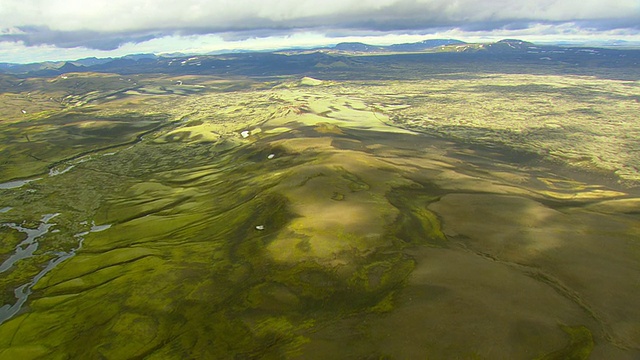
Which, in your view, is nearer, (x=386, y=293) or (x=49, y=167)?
(x=386, y=293)

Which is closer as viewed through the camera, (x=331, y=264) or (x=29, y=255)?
(x=331, y=264)

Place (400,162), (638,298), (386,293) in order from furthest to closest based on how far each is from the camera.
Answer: (400,162), (386,293), (638,298)

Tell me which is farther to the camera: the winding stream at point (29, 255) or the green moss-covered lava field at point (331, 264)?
the winding stream at point (29, 255)

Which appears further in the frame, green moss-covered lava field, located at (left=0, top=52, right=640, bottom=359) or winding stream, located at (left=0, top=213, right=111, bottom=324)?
winding stream, located at (left=0, top=213, right=111, bottom=324)

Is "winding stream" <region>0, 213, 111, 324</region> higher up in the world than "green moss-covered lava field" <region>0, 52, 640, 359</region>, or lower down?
lower down

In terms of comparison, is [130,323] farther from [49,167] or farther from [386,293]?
[49,167]

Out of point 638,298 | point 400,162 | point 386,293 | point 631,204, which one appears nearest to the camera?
point 638,298

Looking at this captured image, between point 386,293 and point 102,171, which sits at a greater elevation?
point 386,293

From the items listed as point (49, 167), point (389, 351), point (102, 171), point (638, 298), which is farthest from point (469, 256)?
point (49, 167)

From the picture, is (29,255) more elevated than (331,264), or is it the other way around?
(331,264)

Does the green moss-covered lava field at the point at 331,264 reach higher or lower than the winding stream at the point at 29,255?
higher

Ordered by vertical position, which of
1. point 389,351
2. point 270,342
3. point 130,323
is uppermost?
point 389,351
